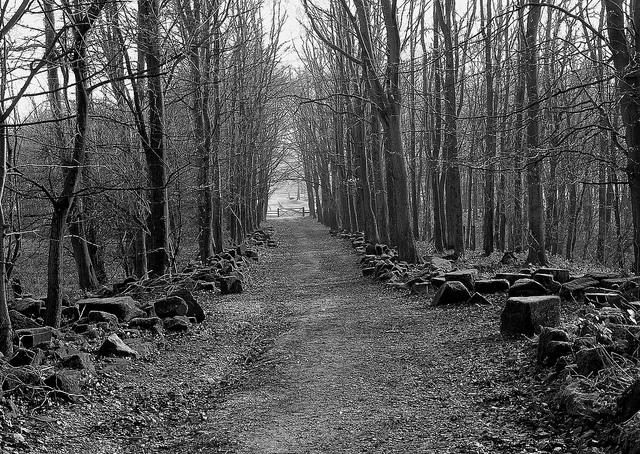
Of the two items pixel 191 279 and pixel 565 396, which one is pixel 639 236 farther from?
pixel 191 279

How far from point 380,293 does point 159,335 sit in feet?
18.3

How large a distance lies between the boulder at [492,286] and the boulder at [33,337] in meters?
6.89

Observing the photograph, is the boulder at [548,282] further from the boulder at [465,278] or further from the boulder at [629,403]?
the boulder at [629,403]

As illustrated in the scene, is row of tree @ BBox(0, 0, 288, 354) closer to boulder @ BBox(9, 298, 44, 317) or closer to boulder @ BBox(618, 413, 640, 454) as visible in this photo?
boulder @ BBox(9, 298, 44, 317)

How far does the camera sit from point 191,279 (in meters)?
13.6

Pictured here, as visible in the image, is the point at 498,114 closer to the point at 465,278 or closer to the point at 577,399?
the point at 465,278

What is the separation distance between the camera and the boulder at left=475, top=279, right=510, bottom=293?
1077 centimetres

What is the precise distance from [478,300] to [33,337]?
6.56 metres

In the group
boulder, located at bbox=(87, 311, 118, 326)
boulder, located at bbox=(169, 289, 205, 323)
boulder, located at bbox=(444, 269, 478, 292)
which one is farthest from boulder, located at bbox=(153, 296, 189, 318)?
Answer: boulder, located at bbox=(444, 269, 478, 292)

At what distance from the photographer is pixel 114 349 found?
23.7 feet

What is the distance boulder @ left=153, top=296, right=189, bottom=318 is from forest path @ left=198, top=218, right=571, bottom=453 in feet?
5.92

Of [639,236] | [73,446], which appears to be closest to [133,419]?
[73,446]

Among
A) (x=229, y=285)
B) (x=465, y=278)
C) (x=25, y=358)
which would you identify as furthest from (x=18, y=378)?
(x=229, y=285)

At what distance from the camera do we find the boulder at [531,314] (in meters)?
7.34
